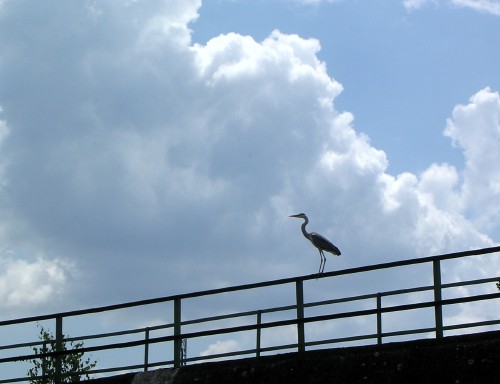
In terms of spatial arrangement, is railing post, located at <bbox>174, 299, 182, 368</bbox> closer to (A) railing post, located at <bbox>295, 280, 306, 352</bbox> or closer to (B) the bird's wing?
(A) railing post, located at <bbox>295, 280, 306, 352</bbox>

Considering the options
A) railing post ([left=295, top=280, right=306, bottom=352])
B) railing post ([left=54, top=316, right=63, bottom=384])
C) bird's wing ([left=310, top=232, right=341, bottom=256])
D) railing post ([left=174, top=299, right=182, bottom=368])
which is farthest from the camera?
bird's wing ([left=310, top=232, right=341, bottom=256])

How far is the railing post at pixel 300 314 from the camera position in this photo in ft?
50.4

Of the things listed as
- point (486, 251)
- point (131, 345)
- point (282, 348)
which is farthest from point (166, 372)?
point (486, 251)

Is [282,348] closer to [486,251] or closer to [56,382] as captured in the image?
[486,251]

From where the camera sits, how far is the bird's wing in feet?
75.0

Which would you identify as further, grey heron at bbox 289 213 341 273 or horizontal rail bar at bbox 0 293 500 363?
grey heron at bbox 289 213 341 273

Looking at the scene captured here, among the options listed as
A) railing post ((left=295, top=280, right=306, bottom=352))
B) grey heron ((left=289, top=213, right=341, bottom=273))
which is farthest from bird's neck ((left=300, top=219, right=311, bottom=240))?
railing post ((left=295, top=280, right=306, bottom=352))

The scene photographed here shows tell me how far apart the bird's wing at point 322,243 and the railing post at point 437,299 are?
815 cm

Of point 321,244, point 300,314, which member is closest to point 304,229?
point 321,244

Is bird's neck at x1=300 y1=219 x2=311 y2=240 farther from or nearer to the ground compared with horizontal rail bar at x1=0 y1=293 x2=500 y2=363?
farther from the ground

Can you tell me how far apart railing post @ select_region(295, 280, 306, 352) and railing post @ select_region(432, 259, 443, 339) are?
1903 mm

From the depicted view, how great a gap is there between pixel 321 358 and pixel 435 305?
5.84 feet

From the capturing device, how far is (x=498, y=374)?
1323 cm

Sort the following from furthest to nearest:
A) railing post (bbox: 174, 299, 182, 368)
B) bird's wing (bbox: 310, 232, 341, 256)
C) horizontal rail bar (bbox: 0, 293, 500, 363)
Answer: bird's wing (bbox: 310, 232, 341, 256) → railing post (bbox: 174, 299, 182, 368) → horizontal rail bar (bbox: 0, 293, 500, 363)
